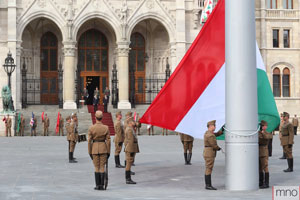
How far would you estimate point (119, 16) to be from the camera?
4691 centimetres

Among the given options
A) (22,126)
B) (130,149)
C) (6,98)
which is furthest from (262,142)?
(22,126)

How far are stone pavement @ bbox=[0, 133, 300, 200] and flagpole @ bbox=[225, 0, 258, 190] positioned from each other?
0.58 m

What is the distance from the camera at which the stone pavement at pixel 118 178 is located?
11641mm

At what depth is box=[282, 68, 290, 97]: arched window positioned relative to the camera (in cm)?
5025

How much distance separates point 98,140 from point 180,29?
35.8m

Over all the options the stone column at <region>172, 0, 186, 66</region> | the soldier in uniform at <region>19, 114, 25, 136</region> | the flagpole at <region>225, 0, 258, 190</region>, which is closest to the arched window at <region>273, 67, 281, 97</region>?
the stone column at <region>172, 0, 186, 66</region>

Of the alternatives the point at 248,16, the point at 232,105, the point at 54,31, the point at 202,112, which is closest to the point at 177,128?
the point at 202,112

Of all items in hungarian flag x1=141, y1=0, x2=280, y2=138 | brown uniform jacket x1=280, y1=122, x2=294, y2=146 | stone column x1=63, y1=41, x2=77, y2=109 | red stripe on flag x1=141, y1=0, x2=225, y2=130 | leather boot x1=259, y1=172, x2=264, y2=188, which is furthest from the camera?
stone column x1=63, y1=41, x2=77, y2=109

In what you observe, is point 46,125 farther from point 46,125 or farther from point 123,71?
point 123,71

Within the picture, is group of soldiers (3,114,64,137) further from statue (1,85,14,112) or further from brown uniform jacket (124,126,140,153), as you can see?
brown uniform jacket (124,126,140,153)

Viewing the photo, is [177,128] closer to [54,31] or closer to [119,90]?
[119,90]

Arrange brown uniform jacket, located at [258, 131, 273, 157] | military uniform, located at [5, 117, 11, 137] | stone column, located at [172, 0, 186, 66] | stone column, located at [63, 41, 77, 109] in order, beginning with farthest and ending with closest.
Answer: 1. stone column, located at [172, 0, 186, 66]
2. stone column, located at [63, 41, 77, 109]
3. military uniform, located at [5, 117, 11, 137]
4. brown uniform jacket, located at [258, 131, 273, 157]

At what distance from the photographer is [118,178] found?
14625 millimetres

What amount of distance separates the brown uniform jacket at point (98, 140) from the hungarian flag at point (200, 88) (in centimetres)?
325
